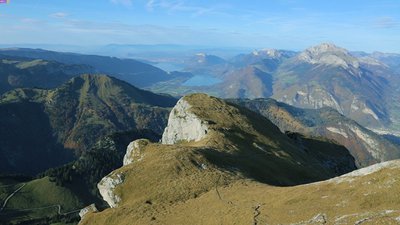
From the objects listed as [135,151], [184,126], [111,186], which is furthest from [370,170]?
[184,126]

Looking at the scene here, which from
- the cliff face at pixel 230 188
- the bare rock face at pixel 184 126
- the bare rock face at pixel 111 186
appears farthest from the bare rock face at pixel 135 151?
the bare rock face at pixel 184 126

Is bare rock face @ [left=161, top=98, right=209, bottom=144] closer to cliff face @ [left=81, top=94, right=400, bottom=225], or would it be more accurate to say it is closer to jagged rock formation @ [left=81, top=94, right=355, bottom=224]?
jagged rock formation @ [left=81, top=94, right=355, bottom=224]

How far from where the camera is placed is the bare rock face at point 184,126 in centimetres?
14931

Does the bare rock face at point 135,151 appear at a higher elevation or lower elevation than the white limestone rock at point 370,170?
lower

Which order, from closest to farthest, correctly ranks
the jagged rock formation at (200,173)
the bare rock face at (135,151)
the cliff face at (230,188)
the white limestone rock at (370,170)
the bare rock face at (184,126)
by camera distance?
the cliff face at (230,188) < the white limestone rock at (370,170) < the jagged rock formation at (200,173) < the bare rock face at (135,151) < the bare rock face at (184,126)

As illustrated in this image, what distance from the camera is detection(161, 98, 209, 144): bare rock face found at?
490 feet

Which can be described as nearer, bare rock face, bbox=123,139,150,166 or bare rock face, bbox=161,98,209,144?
bare rock face, bbox=123,139,150,166

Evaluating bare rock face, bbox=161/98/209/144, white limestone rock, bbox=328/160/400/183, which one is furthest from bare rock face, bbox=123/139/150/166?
white limestone rock, bbox=328/160/400/183

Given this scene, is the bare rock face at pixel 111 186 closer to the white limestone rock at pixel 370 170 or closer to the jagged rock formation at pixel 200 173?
the jagged rock formation at pixel 200 173

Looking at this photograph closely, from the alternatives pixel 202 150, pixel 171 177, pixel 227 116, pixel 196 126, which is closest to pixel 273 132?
pixel 227 116

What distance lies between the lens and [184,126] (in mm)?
163750

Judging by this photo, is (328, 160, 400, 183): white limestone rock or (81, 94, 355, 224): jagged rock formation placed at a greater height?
(328, 160, 400, 183): white limestone rock

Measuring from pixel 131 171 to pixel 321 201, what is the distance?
46.3 m

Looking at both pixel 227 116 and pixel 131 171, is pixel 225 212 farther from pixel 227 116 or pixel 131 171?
pixel 227 116
